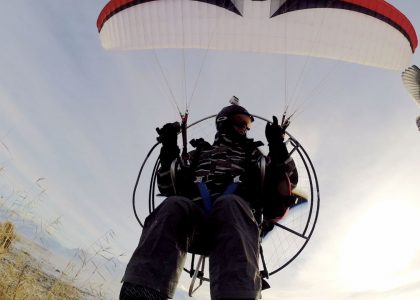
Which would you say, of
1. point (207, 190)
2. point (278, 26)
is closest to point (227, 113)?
point (207, 190)

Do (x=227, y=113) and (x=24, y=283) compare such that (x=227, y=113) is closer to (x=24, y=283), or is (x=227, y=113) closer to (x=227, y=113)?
(x=227, y=113)

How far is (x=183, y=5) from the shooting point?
5477 millimetres

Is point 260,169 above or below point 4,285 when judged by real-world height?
above

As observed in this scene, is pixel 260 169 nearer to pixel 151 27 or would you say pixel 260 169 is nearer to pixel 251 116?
pixel 251 116

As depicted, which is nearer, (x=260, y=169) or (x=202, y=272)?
(x=260, y=169)

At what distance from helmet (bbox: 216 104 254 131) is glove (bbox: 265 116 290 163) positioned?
73 cm

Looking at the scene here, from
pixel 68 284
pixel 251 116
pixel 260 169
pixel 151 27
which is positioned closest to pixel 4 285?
pixel 68 284

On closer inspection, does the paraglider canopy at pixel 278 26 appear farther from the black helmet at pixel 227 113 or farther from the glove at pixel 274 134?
the glove at pixel 274 134

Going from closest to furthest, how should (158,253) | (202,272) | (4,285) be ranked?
1. (158,253)
2. (4,285)
3. (202,272)

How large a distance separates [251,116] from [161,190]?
1.35 meters

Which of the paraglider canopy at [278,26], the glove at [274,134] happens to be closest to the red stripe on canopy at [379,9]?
the paraglider canopy at [278,26]

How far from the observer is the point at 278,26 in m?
5.67

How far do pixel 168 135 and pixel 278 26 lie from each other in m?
3.29

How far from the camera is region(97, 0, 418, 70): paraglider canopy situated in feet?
18.0
